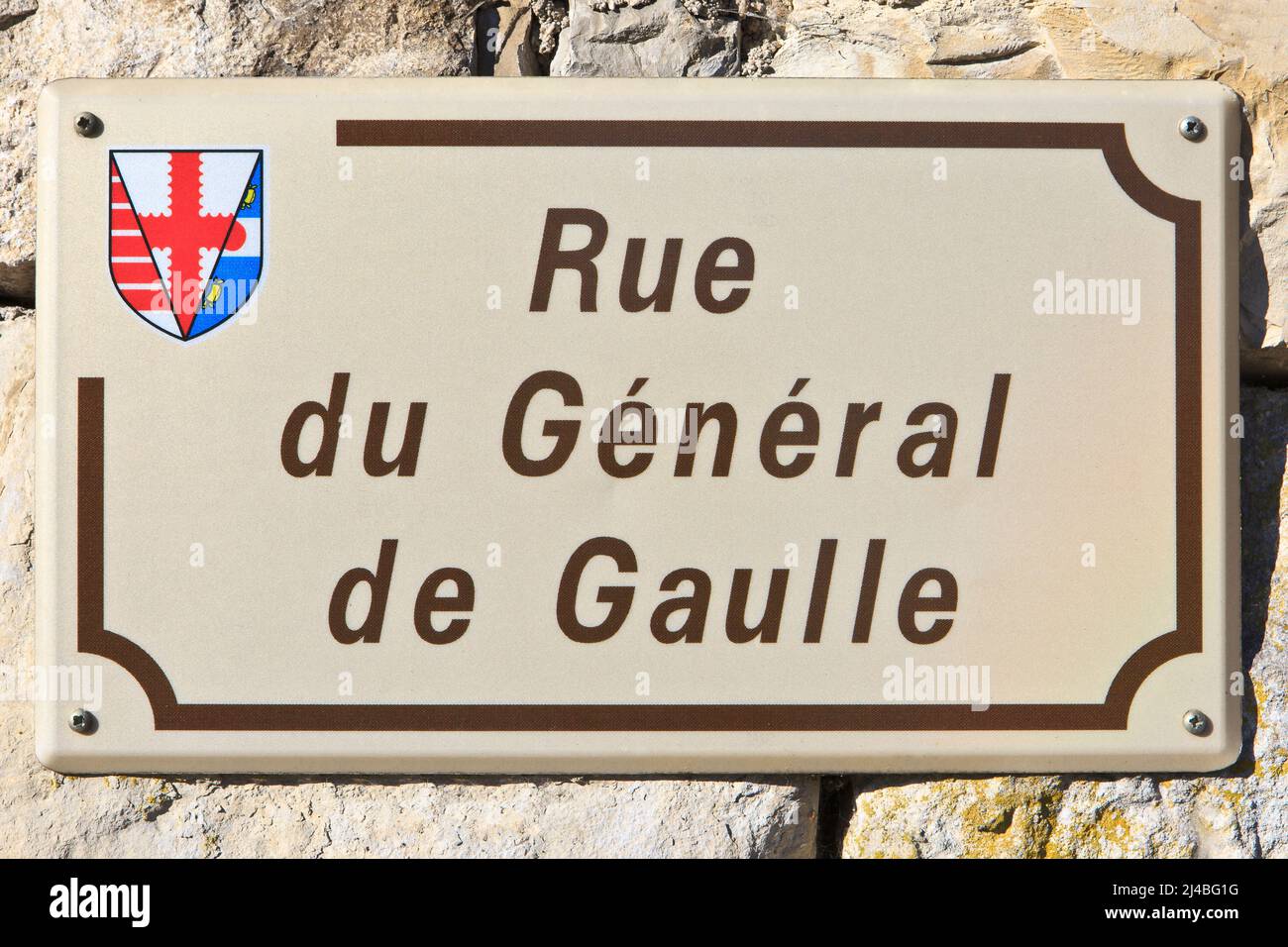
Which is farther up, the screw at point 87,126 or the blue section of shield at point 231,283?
the screw at point 87,126

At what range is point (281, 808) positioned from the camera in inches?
39.6

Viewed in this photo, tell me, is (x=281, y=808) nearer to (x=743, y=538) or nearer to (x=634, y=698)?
(x=634, y=698)

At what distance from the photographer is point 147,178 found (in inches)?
38.7

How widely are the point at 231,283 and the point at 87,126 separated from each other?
23 centimetres

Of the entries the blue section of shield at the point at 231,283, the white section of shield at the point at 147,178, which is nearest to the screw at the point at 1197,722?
the blue section of shield at the point at 231,283

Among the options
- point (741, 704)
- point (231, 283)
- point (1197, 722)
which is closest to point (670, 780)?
point (741, 704)

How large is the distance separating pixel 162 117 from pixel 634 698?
777 millimetres

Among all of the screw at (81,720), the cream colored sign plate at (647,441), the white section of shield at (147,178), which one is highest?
the white section of shield at (147,178)

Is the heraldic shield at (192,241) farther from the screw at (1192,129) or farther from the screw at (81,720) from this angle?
the screw at (1192,129)

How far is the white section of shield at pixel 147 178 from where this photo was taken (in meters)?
0.98

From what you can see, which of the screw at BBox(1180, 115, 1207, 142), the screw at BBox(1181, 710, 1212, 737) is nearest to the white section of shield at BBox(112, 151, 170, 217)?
the screw at BBox(1180, 115, 1207, 142)

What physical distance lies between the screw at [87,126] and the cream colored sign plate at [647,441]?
8 centimetres

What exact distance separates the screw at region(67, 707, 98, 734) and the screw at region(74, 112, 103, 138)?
1.97 ft

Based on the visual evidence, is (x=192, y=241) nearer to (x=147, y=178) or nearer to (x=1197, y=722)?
(x=147, y=178)
